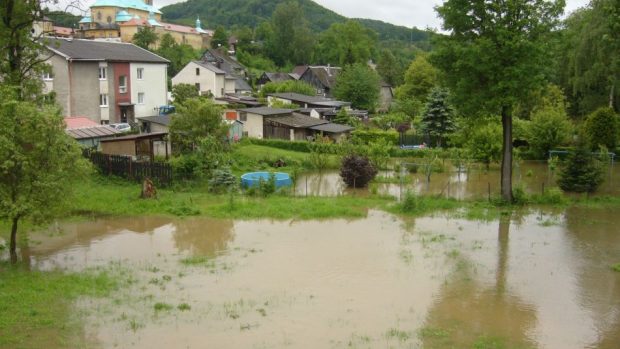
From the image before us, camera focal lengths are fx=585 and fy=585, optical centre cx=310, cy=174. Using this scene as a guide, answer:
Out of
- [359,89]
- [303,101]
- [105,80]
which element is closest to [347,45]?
[359,89]

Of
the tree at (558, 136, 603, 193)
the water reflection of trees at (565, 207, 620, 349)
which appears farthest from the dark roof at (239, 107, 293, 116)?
the water reflection of trees at (565, 207, 620, 349)

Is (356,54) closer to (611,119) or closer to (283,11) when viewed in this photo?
(283,11)

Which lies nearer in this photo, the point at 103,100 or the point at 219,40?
the point at 103,100

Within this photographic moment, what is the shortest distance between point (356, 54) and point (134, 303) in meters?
79.9

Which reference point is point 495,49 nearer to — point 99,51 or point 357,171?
point 357,171

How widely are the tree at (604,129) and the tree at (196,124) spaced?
22653 millimetres

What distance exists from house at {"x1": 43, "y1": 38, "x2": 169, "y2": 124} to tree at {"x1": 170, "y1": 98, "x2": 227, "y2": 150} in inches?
392

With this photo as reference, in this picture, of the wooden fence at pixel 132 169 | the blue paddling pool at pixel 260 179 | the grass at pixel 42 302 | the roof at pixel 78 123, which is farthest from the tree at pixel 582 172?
the roof at pixel 78 123

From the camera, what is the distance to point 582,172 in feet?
83.8

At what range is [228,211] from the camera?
22219 millimetres

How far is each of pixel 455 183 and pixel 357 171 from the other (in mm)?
5496

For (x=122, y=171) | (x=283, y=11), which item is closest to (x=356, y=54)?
(x=283, y=11)

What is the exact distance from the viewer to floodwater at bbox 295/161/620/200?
87.9 feet

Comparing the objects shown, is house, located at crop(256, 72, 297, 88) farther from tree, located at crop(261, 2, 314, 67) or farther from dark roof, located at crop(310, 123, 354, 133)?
dark roof, located at crop(310, 123, 354, 133)
